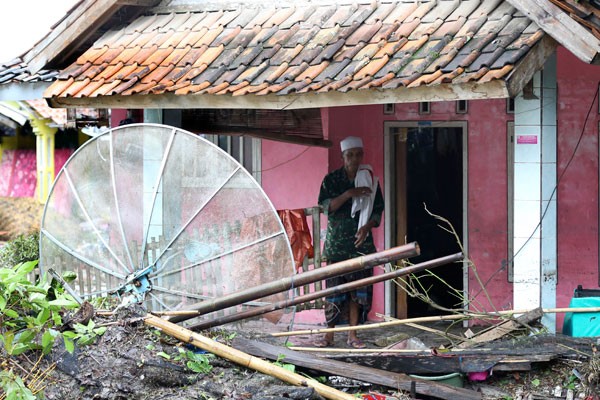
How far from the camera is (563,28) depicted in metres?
7.94

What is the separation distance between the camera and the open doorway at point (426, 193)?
37.9 feet

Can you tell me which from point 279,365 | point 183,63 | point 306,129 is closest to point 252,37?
point 183,63

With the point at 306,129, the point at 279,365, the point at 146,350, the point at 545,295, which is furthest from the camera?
the point at 306,129

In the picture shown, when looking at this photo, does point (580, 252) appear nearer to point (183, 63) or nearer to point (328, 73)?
point (328, 73)

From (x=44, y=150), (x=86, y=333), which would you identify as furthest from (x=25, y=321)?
(x=44, y=150)

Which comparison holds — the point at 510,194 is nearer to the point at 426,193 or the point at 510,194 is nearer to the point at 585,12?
the point at 426,193

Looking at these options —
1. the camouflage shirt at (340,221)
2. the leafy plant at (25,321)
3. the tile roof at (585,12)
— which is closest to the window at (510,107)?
the camouflage shirt at (340,221)

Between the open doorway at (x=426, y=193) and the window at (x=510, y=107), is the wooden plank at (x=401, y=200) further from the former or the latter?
the window at (x=510, y=107)

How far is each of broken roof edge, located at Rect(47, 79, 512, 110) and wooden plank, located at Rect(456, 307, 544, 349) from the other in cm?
185

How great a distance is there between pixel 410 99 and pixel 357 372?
2.29 metres

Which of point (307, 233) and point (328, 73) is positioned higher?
point (328, 73)

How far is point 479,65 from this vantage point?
802 cm

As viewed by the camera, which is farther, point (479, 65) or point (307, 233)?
point (307, 233)

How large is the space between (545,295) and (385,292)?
316cm
